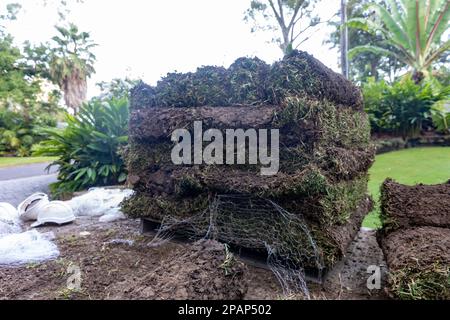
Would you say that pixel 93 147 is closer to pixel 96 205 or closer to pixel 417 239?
pixel 96 205

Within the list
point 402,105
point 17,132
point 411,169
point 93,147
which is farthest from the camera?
point 17,132

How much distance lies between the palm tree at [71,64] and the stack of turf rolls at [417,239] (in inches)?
722

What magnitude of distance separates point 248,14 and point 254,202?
17973mm

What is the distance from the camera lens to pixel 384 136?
28.2 ft

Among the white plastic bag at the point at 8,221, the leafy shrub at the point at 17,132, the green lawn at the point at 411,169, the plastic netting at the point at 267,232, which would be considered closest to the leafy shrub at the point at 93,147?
→ the white plastic bag at the point at 8,221

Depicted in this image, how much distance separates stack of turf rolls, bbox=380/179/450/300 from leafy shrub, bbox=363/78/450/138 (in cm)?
674

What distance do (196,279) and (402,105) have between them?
8.76m

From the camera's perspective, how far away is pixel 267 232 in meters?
2.05

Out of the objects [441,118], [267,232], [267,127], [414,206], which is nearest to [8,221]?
[267,232]

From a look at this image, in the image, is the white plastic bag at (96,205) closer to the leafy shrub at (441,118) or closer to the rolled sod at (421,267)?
the rolled sod at (421,267)

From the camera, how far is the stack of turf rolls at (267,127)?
6.39ft

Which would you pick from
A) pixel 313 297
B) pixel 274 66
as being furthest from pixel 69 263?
pixel 274 66

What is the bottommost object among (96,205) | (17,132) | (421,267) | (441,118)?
(96,205)

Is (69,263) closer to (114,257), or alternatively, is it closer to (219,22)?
(114,257)
